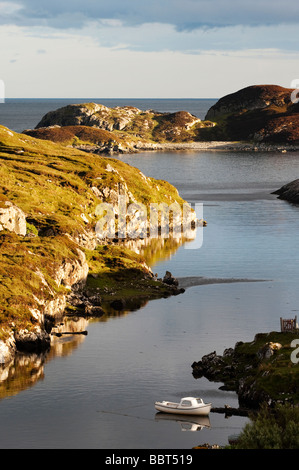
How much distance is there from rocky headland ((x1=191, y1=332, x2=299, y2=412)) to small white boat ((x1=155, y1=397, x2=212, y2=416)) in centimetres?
478

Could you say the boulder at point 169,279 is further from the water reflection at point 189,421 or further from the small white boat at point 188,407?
the water reflection at point 189,421

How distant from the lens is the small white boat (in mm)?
79875

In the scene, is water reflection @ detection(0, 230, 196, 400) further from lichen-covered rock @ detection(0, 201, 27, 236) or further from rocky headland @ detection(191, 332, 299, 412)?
lichen-covered rock @ detection(0, 201, 27, 236)

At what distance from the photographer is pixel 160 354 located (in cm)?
10225

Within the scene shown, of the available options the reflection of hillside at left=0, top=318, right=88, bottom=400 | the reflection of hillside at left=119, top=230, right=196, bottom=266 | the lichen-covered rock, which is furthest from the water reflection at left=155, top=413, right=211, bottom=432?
the reflection of hillside at left=119, top=230, right=196, bottom=266

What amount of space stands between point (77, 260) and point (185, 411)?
57629 millimetres

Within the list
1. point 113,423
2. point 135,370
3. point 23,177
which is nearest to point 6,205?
point 23,177

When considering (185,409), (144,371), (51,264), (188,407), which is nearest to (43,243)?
(51,264)

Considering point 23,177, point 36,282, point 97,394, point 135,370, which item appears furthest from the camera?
point 23,177

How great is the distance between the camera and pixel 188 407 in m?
79.9

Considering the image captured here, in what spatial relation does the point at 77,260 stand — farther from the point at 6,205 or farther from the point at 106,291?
the point at 6,205

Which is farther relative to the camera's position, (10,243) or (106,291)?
(106,291)

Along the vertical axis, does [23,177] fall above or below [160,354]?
above
